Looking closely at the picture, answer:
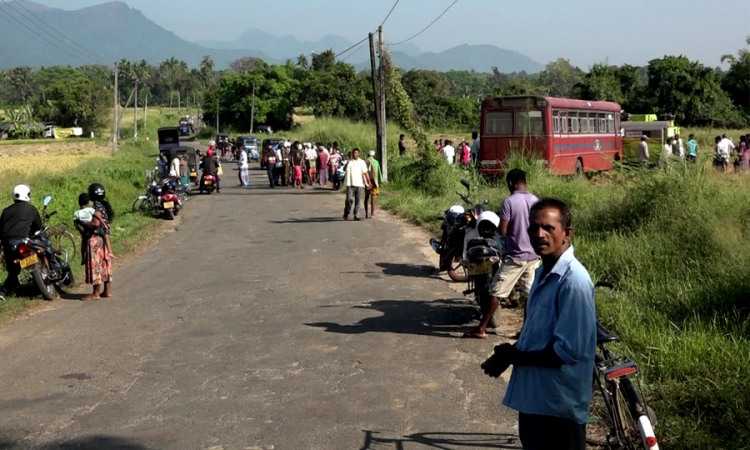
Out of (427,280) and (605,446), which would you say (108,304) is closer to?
(427,280)

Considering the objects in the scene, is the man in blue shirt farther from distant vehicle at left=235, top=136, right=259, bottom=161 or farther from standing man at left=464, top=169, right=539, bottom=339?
distant vehicle at left=235, top=136, right=259, bottom=161

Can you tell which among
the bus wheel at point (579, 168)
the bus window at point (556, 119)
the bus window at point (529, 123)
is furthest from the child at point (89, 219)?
the bus wheel at point (579, 168)

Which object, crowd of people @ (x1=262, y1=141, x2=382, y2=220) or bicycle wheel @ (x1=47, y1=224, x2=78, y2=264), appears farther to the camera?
crowd of people @ (x1=262, y1=141, x2=382, y2=220)

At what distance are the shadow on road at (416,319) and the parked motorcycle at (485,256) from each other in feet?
1.59

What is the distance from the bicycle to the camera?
13.6ft

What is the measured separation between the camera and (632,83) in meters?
61.3

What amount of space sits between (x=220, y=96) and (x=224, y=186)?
60617 mm

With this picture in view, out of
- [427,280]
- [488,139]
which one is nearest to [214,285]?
[427,280]

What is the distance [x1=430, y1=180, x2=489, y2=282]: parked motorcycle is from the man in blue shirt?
5557 millimetres

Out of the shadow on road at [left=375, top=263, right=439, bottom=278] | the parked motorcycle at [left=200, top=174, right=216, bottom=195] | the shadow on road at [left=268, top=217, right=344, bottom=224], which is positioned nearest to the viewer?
the shadow on road at [left=375, top=263, right=439, bottom=278]

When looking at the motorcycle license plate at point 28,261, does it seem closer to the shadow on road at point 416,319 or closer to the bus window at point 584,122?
the shadow on road at point 416,319

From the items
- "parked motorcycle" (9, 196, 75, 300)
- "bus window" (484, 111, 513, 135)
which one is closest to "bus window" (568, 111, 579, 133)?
"bus window" (484, 111, 513, 135)

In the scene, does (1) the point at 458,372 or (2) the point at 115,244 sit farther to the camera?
(2) the point at 115,244

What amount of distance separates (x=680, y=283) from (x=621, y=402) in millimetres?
4472
